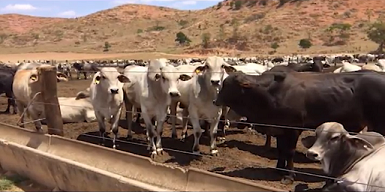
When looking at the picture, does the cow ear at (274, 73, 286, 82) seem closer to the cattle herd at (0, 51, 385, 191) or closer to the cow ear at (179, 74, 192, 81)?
the cattle herd at (0, 51, 385, 191)

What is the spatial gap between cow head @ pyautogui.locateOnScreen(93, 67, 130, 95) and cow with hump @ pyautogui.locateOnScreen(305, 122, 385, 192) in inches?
219

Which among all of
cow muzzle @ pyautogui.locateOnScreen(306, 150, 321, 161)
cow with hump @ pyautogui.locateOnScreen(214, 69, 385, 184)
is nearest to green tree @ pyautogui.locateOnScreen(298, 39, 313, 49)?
cow with hump @ pyautogui.locateOnScreen(214, 69, 385, 184)

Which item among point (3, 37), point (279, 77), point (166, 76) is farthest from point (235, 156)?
point (3, 37)

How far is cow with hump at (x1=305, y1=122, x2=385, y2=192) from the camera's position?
16.6ft

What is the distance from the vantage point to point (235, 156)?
33.6 ft

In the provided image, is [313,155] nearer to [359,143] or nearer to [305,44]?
[359,143]

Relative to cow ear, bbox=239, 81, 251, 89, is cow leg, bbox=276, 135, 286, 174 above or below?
below

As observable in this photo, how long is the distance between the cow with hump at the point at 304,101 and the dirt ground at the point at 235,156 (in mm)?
421

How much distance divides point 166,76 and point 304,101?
119 inches

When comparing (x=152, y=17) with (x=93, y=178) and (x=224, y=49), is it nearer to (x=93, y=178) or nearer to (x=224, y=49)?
(x=224, y=49)

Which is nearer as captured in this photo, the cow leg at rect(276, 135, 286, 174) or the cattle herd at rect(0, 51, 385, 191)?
the cattle herd at rect(0, 51, 385, 191)

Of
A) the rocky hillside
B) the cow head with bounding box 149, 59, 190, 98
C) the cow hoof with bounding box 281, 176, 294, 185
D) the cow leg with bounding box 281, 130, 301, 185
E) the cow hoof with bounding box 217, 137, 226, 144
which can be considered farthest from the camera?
the rocky hillside

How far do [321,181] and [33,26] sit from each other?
148261 mm

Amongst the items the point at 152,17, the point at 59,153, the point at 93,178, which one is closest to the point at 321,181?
the point at 93,178
